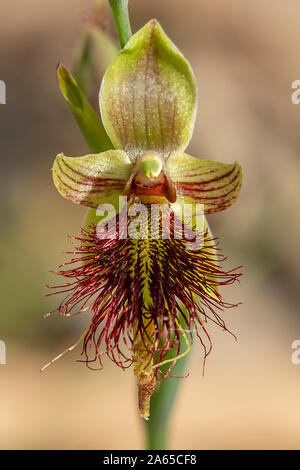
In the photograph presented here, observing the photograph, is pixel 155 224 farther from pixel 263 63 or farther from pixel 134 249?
pixel 263 63

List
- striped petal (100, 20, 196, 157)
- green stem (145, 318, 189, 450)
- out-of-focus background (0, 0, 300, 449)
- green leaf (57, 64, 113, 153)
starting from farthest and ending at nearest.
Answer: out-of-focus background (0, 0, 300, 449), green stem (145, 318, 189, 450), green leaf (57, 64, 113, 153), striped petal (100, 20, 196, 157)

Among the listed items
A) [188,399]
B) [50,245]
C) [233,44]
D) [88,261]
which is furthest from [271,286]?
[88,261]

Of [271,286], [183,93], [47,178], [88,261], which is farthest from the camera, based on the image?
[47,178]

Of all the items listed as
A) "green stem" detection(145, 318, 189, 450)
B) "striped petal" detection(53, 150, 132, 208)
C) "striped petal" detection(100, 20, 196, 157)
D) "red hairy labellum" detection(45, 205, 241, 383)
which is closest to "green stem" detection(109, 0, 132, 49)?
"striped petal" detection(100, 20, 196, 157)

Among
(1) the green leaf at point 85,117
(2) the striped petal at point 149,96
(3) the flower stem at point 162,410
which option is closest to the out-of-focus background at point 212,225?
(3) the flower stem at point 162,410

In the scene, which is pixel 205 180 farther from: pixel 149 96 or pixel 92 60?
pixel 92 60

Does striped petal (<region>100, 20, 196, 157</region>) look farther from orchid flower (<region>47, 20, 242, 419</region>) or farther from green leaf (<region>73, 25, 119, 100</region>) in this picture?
green leaf (<region>73, 25, 119, 100</region>)
